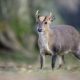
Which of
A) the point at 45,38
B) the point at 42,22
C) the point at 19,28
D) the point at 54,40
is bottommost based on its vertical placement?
the point at 19,28

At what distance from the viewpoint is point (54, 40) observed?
1784 cm

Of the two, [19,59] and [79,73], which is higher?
[79,73]

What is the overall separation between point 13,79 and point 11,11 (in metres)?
13.4

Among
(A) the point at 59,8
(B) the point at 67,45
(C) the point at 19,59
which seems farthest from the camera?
(A) the point at 59,8

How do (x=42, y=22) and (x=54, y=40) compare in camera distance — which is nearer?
(x=42, y=22)

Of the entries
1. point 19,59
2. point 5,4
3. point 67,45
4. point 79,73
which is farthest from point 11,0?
point 79,73

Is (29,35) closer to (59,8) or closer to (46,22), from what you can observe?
(59,8)

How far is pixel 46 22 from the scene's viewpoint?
17.1 m

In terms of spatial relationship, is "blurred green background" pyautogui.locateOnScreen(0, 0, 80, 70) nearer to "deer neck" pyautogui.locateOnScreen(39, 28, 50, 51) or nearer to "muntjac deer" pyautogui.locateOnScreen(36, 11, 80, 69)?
"muntjac deer" pyautogui.locateOnScreen(36, 11, 80, 69)

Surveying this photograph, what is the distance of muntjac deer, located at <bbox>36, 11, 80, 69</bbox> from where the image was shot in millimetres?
17094

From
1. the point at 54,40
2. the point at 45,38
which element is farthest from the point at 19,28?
the point at 45,38

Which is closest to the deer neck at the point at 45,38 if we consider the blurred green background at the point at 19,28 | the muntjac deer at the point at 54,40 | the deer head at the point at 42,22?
the muntjac deer at the point at 54,40

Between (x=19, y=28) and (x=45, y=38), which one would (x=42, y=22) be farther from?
(x=19, y=28)

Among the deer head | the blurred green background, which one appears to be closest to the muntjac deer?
the deer head
